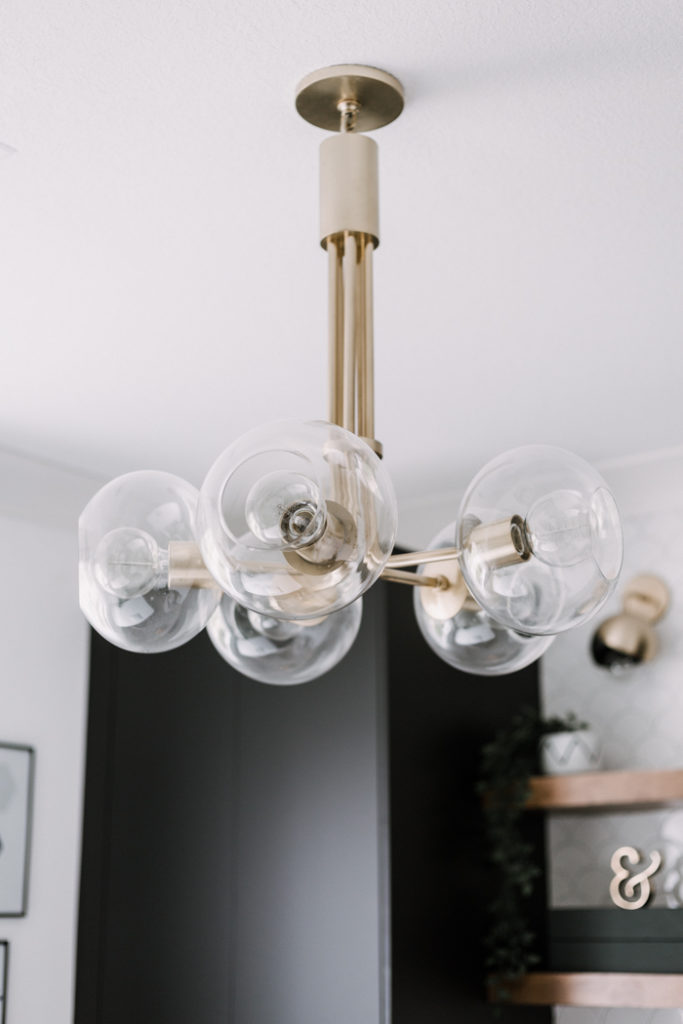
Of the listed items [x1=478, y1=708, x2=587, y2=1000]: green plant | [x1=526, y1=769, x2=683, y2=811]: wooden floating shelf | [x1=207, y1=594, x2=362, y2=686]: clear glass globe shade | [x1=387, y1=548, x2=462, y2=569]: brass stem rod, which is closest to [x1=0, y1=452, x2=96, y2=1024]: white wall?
[x1=478, y1=708, x2=587, y2=1000]: green plant

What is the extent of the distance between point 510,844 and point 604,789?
11.1 inches

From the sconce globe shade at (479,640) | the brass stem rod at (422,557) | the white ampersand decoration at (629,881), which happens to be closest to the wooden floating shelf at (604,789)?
the white ampersand decoration at (629,881)

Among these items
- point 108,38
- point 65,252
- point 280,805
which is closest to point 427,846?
point 280,805

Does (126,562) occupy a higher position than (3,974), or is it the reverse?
(126,562)

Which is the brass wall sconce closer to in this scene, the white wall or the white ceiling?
the white ceiling

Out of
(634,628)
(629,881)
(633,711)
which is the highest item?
(634,628)

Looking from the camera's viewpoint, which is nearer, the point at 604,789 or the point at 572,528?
the point at 572,528

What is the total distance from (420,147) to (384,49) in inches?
9.5

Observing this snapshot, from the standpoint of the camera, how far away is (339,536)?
1.19 meters

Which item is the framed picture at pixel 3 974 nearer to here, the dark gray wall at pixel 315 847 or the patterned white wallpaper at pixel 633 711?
the dark gray wall at pixel 315 847

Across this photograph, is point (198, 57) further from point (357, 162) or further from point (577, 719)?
point (577, 719)

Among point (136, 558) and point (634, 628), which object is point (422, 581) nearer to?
point (136, 558)

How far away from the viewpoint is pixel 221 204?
2.10 meters

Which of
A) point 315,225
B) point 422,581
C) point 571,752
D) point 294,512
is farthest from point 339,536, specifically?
point 571,752
